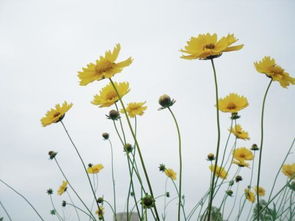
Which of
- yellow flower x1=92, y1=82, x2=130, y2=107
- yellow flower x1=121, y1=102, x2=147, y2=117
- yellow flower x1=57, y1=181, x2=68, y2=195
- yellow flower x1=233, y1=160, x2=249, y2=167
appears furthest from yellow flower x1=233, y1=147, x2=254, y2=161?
yellow flower x1=57, y1=181, x2=68, y2=195

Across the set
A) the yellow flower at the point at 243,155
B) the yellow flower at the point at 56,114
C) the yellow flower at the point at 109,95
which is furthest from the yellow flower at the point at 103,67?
the yellow flower at the point at 243,155

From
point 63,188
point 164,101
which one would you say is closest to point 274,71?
point 164,101

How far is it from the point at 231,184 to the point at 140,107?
1643 mm

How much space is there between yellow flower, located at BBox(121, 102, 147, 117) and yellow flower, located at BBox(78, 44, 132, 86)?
0.48m

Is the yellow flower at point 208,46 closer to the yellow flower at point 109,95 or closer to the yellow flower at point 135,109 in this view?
the yellow flower at point 109,95

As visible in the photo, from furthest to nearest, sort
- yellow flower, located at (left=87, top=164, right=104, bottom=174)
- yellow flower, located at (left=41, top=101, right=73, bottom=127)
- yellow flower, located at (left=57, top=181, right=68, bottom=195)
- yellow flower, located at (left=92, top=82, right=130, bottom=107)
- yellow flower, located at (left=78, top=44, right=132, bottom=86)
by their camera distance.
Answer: yellow flower, located at (left=57, top=181, right=68, bottom=195) < yellow flower, located at (left=87, top=164, right=104, bottom=174) < yellow flower, located at (left=41, top=101, right=73, bottom=127) < yellow flower, located at (left=92, top=82, right=130, bottom=107) < yellow flower, located at (left=78, top=44, right=132, bottom=86)

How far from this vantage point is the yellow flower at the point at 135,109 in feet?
4.90

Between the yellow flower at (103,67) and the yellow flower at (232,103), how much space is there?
0.63m

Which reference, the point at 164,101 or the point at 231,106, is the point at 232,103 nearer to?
the point at 231,106

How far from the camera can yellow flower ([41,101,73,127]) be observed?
1.34 m

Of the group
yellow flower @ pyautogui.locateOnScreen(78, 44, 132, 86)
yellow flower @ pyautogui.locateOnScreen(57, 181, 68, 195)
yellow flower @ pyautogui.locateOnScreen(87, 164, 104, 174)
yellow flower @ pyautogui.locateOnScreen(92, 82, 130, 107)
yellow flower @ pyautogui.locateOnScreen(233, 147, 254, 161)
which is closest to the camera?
yellow flower @ pyautogui.locateOnScreen(78, 44, 132, 86)

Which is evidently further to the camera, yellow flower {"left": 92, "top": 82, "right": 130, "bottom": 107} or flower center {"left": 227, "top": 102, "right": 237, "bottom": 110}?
flower center {"left": 227, "top": 102, "right": 237, "bottom": 110}

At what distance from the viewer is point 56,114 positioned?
1451 mm

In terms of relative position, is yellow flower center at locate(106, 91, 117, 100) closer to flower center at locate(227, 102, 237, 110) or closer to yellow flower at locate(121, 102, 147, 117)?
yellow flower at locate(121, 102, 147, 117)
